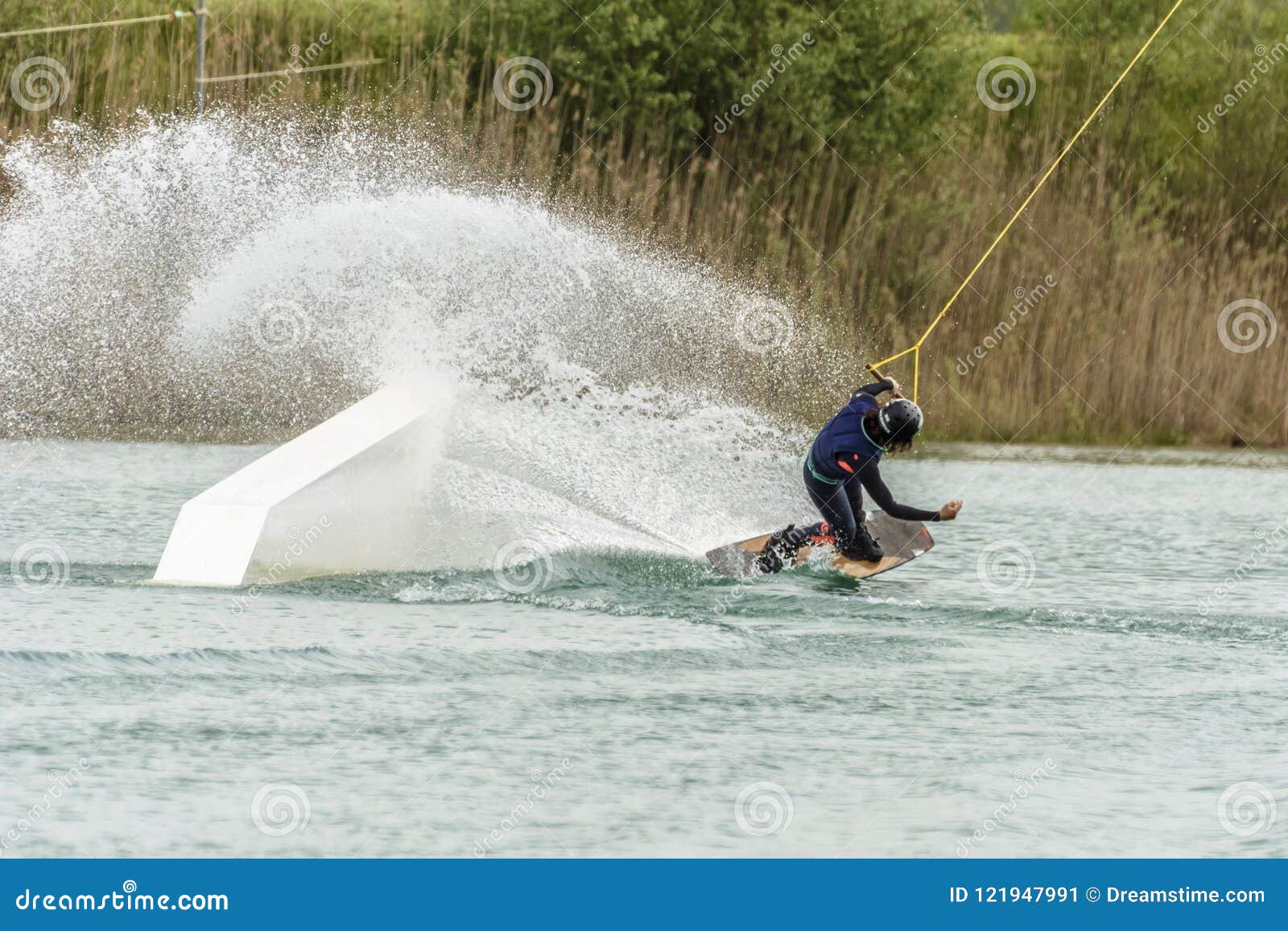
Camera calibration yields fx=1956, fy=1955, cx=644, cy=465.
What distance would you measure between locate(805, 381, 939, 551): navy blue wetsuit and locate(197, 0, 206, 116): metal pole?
511 inches

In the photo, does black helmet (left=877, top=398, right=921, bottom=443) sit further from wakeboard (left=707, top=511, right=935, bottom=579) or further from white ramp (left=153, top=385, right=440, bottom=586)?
white ramp (left=153, top=385, right=440, bottom=586)

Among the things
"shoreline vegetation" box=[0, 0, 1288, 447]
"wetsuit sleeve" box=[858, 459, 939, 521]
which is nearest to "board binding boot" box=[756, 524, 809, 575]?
"wetsuit sleeve" box=[858, 459, 939, 521]

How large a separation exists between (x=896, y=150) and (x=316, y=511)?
51.7ft

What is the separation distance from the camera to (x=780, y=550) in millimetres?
11734

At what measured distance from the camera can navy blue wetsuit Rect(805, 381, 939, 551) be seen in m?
11.3

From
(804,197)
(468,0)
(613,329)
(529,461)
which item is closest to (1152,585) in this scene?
(529,461)

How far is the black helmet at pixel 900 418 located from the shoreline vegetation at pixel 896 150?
30.6ft

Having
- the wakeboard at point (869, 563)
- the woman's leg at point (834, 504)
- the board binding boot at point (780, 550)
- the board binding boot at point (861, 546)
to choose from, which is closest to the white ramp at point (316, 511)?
the wakeboard at point (869, 563)

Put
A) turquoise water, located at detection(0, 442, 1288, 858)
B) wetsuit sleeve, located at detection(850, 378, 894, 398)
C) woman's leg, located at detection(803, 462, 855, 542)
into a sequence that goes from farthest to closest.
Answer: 1. woman's leg, located at detection(803, 462, 855, 542)
2. wetsuit sleeve, located at detection(850, 378, 894, 398)
3. turquoise water, located at detection(0, 442, 1288, 858)

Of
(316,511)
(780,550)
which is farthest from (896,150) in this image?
(316,511)

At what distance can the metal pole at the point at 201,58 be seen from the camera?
74.2 ft

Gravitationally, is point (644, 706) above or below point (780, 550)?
above

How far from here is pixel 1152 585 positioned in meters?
12.1

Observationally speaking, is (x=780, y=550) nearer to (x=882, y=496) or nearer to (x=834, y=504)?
(x=834, y=504)
